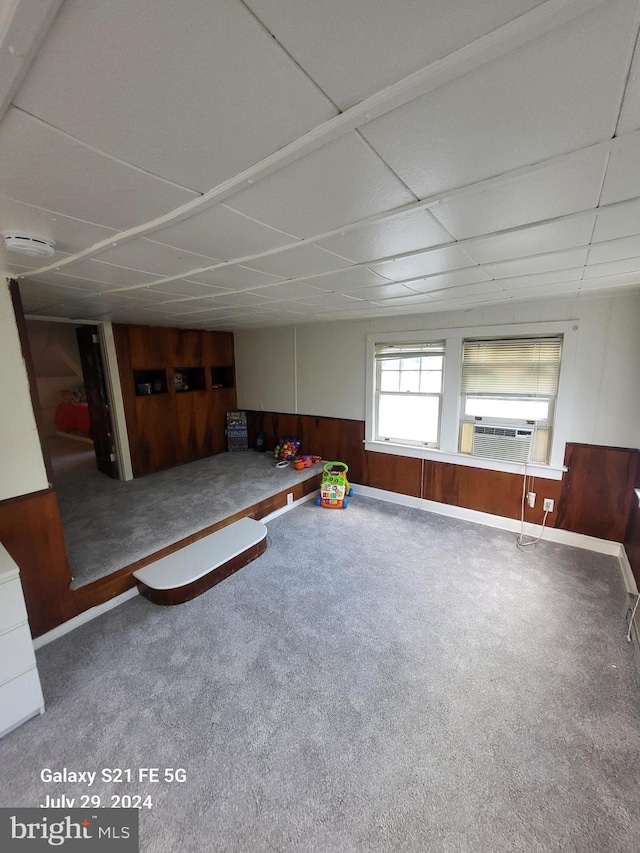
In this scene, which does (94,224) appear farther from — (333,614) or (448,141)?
(333,614)

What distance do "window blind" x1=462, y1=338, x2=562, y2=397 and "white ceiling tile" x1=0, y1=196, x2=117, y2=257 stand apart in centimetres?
344

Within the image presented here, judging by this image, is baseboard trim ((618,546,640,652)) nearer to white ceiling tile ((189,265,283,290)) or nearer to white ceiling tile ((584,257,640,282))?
white ceiling tile ((584,257,640,282))

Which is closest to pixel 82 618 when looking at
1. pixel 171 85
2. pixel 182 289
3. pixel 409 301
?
pixel 182 289

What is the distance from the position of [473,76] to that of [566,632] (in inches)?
118

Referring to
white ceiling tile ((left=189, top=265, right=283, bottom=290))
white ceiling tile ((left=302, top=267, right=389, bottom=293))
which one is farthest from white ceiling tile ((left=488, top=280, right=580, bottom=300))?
white ceiling tile ((left=189, top=265, right=283, bottom=290))

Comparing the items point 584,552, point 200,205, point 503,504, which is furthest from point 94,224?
point 584,552

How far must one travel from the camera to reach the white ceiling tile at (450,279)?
2.11 metres

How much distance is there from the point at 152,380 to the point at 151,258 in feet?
11.7

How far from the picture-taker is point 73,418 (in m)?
7.08

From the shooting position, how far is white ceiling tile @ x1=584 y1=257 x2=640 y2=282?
6.40 feet

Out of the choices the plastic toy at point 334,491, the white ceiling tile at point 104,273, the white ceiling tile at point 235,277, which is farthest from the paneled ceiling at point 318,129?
the plastic toy at point 334,491

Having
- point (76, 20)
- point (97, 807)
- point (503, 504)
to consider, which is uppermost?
point (76, 20)

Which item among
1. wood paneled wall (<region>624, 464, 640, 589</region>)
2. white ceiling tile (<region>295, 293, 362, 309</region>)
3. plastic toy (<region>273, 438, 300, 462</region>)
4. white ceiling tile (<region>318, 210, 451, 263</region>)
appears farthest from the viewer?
plastic toy (<region>273, 438, 300, 462</region>)

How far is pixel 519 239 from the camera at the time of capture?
61.4 inches
